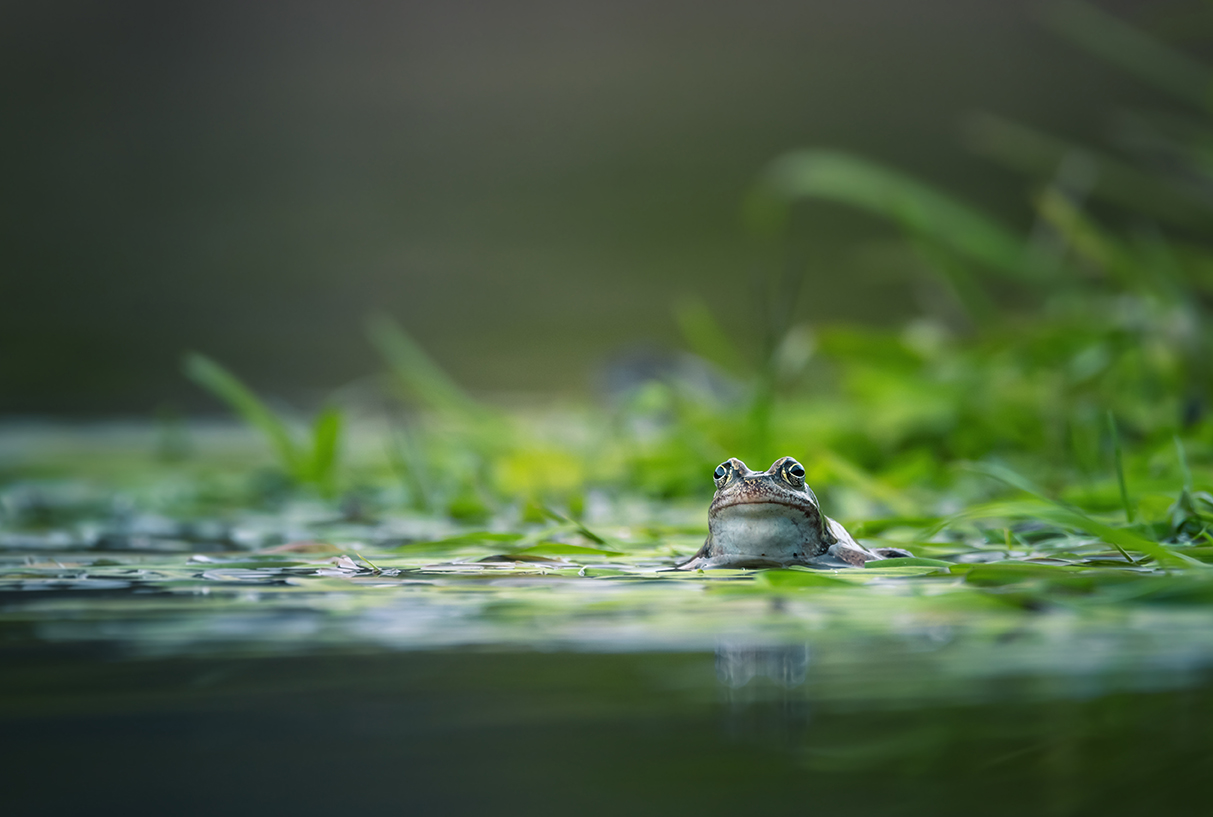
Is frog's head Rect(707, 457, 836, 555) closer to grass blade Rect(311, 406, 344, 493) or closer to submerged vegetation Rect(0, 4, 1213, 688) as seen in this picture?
submerged vegetation Rect(0, 4, 1213, 688)

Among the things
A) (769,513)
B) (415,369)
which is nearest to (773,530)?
(769,513)

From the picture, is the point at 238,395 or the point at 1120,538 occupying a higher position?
the point at 238,395

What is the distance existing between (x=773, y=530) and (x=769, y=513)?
0.01m

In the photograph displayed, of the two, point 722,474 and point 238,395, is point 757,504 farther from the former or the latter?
point 238,395

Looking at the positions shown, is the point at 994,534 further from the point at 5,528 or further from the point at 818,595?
the point at 5,528

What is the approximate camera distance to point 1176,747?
1.36 ft

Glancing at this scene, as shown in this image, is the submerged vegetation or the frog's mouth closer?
the submerged vegetation

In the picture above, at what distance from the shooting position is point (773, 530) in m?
0.93

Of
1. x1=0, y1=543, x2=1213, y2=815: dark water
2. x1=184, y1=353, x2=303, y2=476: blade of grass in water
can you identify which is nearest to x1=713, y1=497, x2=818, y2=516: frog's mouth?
x1=0, y1=543, x2=1213, y2=815: dark water

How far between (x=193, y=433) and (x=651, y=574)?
11.5 feet

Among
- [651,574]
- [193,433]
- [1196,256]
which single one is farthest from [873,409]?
[193,433]

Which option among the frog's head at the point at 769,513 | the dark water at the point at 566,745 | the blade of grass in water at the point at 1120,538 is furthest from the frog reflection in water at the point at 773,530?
the dark water at the point at 566,745

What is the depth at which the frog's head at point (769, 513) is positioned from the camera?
915 mm

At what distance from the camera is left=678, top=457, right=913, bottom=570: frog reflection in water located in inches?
35.4
